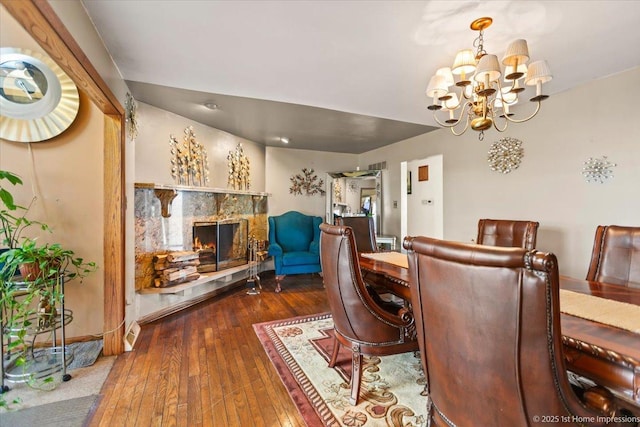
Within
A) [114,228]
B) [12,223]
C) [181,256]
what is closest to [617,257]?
[114,228]

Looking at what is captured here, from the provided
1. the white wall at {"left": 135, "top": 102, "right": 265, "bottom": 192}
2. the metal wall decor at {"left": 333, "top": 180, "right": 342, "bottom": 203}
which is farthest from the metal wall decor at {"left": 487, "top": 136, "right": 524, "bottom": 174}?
the white wall at {"left": 135, "top": 102, "right": 265, "bottom": 192}

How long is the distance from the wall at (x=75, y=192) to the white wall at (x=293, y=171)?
9.01 feet

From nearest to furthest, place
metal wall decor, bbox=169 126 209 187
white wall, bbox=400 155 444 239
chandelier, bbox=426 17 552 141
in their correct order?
chandelier, bbox=426 17 552 141
metal wall decor, bbox=169 126 209 187
white wall, bbox=400 155 444 239

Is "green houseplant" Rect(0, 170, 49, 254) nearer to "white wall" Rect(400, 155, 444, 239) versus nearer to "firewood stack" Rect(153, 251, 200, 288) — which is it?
"firewood stack" Rect(153, 251, 200, 288)

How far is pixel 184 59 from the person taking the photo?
2100 millimetres

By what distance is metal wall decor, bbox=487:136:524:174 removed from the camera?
10.1ft

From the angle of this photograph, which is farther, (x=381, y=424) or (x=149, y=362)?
(x=149, y=362)

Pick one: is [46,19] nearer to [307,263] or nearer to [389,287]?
[389,287]

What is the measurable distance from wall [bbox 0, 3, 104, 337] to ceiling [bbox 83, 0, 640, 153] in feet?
2.19

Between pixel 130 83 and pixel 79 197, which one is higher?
pixel 130 83

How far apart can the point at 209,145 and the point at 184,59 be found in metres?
1.81

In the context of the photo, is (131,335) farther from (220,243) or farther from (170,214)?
(220,243)

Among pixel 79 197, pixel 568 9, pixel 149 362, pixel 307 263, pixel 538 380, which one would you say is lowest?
pixel 149 362

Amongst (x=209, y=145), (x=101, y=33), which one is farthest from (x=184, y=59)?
(x=209, y=145)
